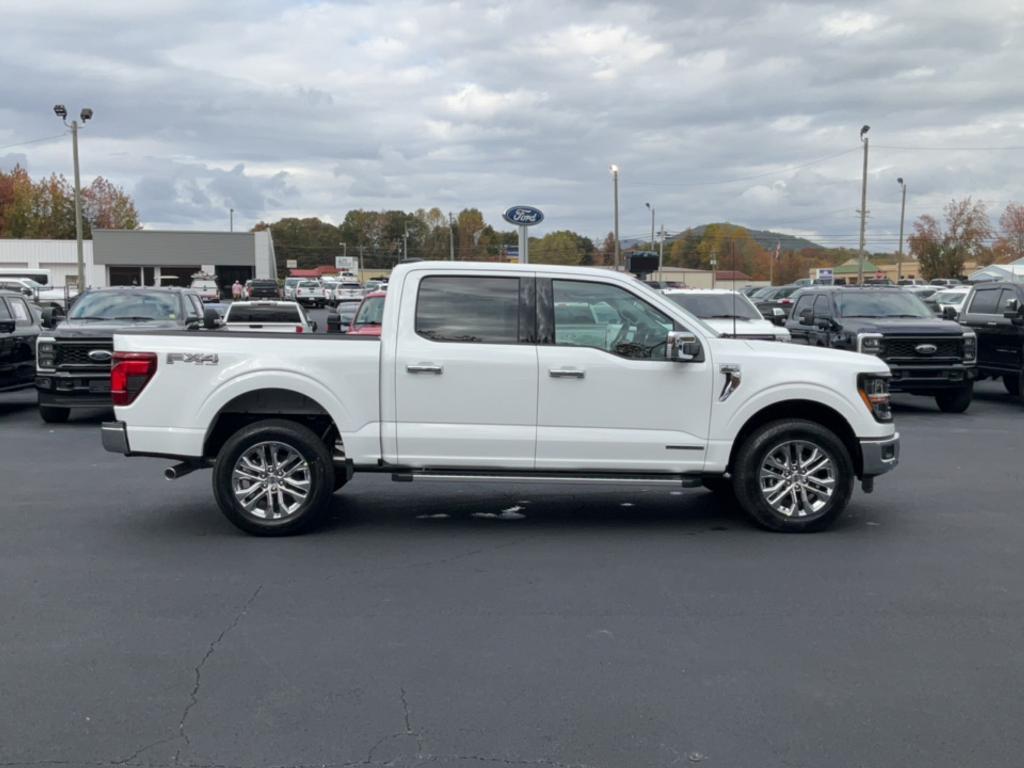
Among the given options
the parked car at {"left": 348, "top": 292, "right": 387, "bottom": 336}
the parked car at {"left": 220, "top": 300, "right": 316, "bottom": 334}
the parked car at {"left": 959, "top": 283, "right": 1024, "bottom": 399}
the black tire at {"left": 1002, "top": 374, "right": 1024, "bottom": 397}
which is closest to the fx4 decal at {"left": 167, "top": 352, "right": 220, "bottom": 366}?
the parked car at {"left": 348, "top": 292, "right": 387, "bottom": 336}

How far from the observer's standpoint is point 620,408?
7684 mm

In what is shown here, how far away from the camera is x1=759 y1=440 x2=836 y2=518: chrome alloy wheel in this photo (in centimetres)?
785

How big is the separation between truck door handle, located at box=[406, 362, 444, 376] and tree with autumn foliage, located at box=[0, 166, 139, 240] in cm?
9092

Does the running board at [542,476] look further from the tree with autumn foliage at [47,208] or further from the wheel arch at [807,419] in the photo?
the tree with autumn foliage at [47,208]

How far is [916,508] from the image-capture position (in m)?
8.94

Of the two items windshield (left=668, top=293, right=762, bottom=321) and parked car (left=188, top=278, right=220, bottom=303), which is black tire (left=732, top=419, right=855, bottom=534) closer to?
windshield (left=668, top=293, right=762, bottom=321)

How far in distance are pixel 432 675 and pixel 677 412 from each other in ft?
11.0

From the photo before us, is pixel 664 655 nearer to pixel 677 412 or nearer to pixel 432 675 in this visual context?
pixel 432 675

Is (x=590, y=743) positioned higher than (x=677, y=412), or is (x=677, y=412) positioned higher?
(x=677, y=412)

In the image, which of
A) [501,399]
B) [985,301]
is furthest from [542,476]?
[985,301]

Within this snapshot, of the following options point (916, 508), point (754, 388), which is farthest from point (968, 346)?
point (754, 388)

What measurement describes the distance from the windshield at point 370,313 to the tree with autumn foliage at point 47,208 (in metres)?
80.7

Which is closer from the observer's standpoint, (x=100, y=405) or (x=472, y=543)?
(x=472, y=543)

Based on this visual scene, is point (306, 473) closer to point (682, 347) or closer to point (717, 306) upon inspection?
→ point (682, 347)
